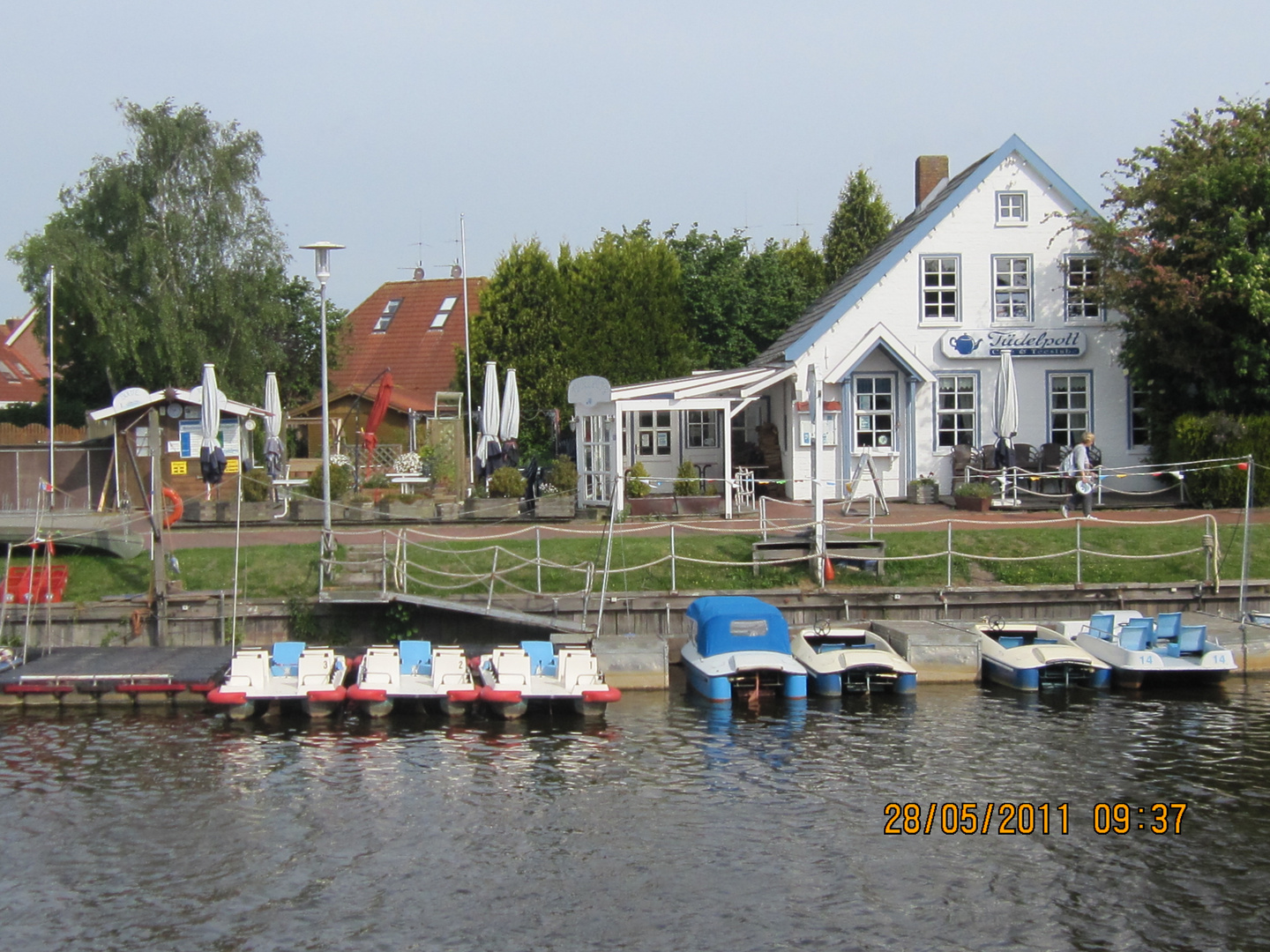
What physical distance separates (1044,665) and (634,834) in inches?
346

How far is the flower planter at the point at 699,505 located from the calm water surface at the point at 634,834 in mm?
9372

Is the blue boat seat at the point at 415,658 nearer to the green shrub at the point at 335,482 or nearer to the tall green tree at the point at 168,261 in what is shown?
the green shrub at the point at 335,482

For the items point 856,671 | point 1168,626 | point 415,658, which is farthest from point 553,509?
point 1168,626

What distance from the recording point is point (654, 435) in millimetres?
33594

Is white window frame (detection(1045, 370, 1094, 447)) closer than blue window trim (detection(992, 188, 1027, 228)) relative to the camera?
No

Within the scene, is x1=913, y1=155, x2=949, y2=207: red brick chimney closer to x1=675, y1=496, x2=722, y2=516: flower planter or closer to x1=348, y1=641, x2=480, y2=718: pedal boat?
x1=675, y1=496, x2=722, y2=516: flower planter

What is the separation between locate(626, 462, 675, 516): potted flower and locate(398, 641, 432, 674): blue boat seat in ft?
29.3

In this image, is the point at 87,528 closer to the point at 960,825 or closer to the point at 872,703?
the point at 872,703

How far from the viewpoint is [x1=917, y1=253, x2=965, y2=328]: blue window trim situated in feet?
102

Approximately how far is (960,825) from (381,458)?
2482 cm

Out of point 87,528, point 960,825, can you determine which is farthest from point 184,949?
point 87,528

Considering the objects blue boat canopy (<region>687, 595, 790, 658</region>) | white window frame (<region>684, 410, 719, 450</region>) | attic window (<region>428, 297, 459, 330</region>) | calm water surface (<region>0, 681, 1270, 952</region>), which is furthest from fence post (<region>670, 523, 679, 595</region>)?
attic window (<region>428, 297, 459, 330</region>)

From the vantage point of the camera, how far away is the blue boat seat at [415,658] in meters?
19.2

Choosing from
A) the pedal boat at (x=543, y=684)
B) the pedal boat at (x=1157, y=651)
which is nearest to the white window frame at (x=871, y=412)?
the pedal boat at (x=1157, y=651)
